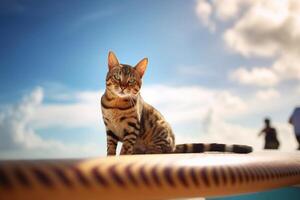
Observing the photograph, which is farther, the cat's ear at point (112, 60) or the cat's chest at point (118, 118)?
the cat's ear at point (112, 60)

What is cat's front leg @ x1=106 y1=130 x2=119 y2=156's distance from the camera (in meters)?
1.58

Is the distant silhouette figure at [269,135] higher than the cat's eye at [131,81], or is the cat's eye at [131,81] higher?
the distant silhouette figure at [269,135]

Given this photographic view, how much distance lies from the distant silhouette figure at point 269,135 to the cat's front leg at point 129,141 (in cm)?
396

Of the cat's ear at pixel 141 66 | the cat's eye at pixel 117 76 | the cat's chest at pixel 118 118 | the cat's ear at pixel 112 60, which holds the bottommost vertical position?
the cat's chest at pixel 118 118

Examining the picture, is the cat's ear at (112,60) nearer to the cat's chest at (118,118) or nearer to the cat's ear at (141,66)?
the cat's ear at (141,66)

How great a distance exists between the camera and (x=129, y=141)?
1494 millimetres

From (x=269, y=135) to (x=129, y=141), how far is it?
14.1 feet

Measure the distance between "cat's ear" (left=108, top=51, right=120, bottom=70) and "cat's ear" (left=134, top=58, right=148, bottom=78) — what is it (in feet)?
0.38

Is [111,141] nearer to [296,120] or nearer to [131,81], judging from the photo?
[131,81]

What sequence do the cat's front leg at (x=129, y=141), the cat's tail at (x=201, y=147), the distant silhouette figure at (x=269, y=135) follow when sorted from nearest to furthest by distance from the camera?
1. the cat's front leg at (x=129, y=141)
2. the cat's tail at (x=201, y=147)
3. the distant silhouette figure at (x=269, y=135)

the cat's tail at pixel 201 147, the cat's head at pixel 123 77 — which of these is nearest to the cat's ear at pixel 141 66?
the cat's head at pixel 123 77

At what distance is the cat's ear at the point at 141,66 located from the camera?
69.0 inches

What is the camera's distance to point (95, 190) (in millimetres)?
268

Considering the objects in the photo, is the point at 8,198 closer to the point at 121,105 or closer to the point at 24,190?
the point at 24,190
